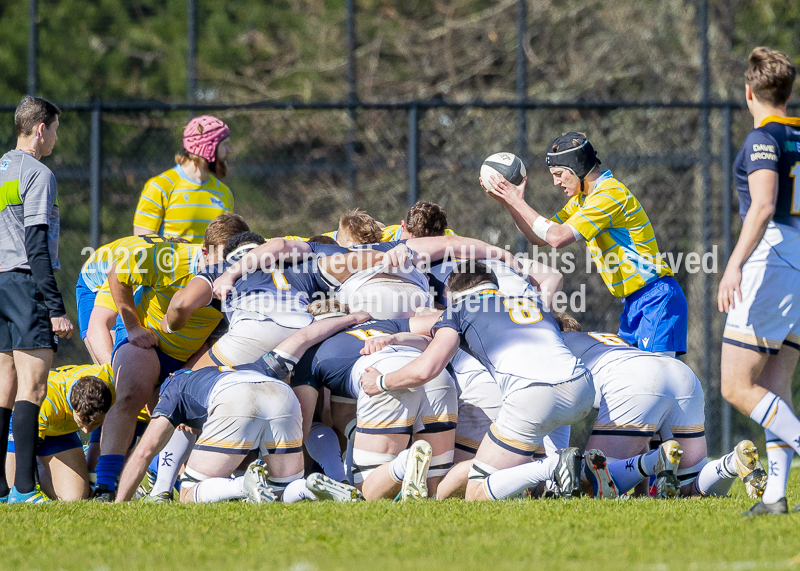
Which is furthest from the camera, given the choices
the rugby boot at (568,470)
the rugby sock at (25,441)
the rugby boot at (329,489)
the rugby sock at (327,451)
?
the rugby sock at (327,451)

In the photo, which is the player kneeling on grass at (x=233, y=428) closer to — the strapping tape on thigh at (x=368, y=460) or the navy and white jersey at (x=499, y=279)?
the strapping tape on thigh at (x=368, y=460)

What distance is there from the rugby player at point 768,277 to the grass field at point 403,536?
0.37 m

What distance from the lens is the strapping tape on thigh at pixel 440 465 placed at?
5297 millimetres

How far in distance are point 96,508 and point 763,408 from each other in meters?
3.20

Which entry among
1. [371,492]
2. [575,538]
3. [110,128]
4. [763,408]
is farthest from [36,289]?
[110,128]

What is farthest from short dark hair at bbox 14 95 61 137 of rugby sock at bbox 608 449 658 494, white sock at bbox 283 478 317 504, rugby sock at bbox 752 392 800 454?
rugby sock at bbox 752 392 800 454

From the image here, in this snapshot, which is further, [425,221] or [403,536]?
[425,221]

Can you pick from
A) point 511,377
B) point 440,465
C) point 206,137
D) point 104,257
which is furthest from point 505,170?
point 104,257

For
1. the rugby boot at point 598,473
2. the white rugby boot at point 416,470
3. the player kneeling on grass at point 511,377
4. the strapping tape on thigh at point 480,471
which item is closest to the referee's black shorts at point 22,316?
the player kneeling on grass at point 511,377

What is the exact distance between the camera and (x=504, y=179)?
232 inches

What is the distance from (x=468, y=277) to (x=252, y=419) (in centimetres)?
137

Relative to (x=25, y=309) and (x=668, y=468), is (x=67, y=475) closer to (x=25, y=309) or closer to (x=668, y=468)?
(x=25, y=309)

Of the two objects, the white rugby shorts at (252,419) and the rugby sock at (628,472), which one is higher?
the white rugby shorts at (252,419)

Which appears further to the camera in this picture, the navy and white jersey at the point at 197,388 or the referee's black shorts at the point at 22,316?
the referee's black shorts at the point at 22,316
